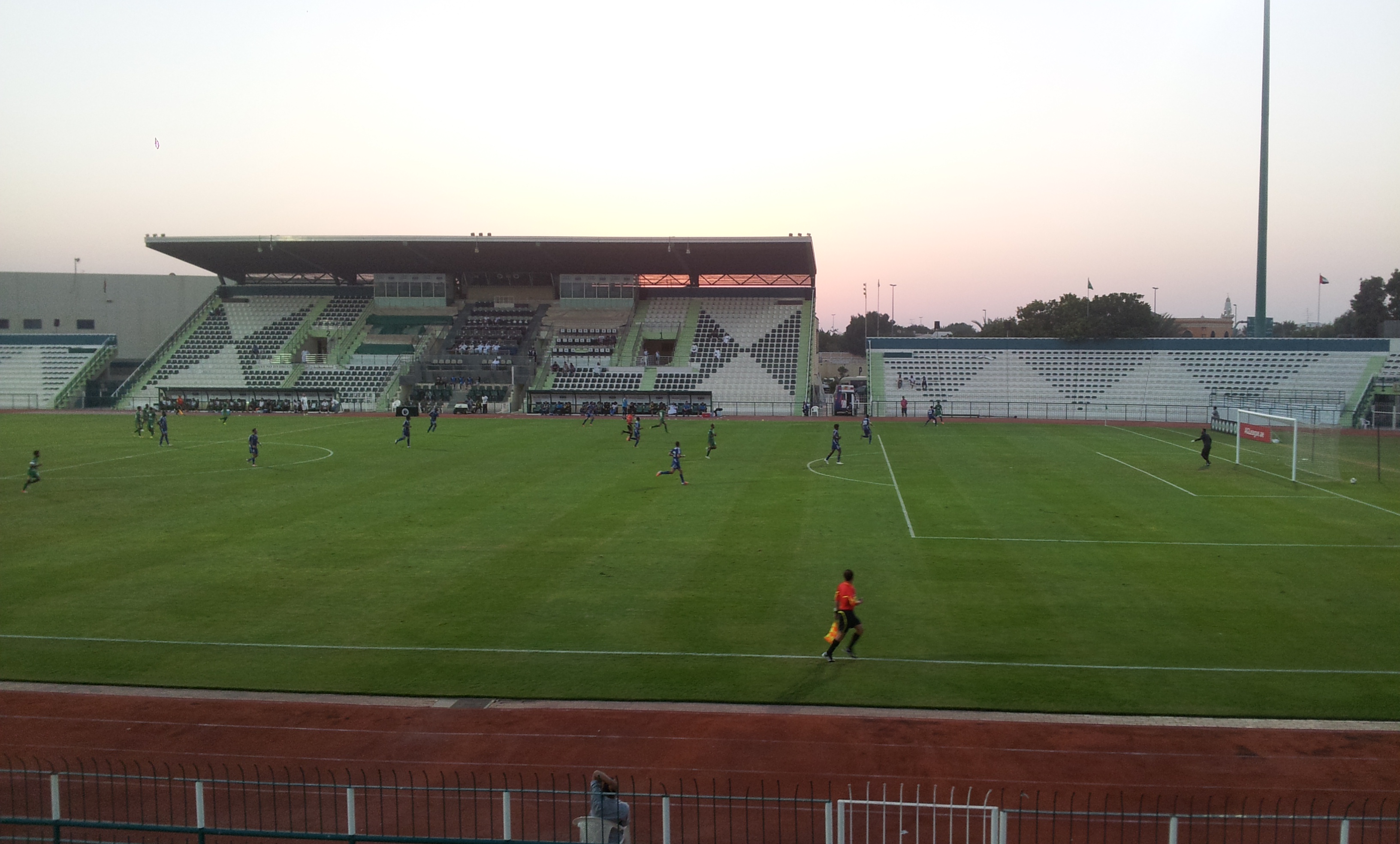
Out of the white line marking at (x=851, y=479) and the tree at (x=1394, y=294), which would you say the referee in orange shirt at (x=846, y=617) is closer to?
the white line marking at (x=851, y=479)

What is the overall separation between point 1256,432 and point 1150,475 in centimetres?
753

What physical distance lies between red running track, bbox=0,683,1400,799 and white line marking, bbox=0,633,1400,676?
1.55 metres

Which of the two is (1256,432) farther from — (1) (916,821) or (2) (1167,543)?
(1) (916,821)

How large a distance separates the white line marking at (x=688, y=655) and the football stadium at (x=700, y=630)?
65 millimetres

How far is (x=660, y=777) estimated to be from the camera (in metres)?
9.65

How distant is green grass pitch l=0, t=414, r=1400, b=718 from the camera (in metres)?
12.2

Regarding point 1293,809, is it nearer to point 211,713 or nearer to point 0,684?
point 211,713

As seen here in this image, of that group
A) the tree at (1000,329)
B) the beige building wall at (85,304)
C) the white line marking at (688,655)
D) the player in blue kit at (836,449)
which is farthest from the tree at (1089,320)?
the beige building wall at (85,304)

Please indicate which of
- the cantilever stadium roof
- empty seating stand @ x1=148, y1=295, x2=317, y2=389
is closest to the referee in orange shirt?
the cantilever stadium roof

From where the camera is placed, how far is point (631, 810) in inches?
350

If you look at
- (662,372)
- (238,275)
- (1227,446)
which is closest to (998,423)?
(1227,446)

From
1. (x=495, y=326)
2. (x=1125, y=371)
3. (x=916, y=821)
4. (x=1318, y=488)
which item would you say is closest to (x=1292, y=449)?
(x=1318, y=488)

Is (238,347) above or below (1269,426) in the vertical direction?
above

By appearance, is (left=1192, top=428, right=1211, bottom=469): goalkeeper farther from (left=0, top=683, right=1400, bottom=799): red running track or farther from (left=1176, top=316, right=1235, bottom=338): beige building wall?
(left=1176, top=316, right=1235, bottom=338): beige building wall
